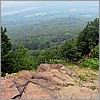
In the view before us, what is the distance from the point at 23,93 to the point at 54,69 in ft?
4.22

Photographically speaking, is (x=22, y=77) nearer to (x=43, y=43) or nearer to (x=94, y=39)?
(x=94, y=39)

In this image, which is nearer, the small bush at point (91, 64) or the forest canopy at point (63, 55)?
the small bush at point (91, 64)

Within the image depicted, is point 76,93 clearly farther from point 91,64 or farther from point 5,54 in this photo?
point 5,54

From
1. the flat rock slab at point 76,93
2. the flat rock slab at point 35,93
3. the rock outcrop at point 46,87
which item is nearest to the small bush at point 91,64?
the rock outcrop at point 46,87

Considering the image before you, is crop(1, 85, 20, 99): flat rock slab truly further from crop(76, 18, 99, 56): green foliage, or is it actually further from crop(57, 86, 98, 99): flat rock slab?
crop(76, 18, 99, 56): green foliage

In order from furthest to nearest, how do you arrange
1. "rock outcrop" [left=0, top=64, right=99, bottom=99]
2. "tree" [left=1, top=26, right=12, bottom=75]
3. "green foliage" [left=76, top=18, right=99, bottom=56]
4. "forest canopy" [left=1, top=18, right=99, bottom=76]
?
"green foliage" [left=76, top=18, right=99, bottom=56] < "tree" [left=1, top=26, right=12, bottom=75] < "forest canopy" [left=1, top=18, right=99, bottom=76] < "rock outcrop" [left=0, top=64, right=99, bottom=99]

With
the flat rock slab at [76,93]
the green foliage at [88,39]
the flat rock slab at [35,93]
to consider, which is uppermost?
the green foliage at [88,39]

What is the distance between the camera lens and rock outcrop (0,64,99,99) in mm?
3410

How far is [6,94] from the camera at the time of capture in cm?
336

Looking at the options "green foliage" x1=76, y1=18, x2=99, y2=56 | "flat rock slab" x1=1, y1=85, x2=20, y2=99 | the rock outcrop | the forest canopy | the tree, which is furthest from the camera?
"green foliage" x1=76, y1=18, x2=99, y2=56

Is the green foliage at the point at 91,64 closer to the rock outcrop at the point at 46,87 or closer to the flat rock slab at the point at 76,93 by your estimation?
the rock outcrop at the point at 46,87

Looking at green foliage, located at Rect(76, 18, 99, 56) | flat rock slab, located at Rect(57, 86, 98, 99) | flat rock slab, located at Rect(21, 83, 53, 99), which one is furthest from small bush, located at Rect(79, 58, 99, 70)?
green foliage, located at Rect(76, 18, 99, 56)

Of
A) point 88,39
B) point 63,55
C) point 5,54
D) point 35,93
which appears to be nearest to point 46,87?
point 35,93

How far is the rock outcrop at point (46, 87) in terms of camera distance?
3410mm
